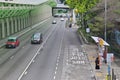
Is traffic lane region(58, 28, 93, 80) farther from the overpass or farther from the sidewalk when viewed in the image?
the overpass

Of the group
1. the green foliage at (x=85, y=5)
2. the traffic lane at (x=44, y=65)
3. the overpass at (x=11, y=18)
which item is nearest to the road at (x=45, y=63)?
the traffic lane at (x=44, y=65)

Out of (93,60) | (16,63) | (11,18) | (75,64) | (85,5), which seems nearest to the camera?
(75,64)

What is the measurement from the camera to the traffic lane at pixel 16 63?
110 feet

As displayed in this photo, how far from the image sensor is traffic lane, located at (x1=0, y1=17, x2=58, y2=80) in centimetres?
3350

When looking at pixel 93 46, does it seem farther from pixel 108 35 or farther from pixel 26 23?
pixel 26 23


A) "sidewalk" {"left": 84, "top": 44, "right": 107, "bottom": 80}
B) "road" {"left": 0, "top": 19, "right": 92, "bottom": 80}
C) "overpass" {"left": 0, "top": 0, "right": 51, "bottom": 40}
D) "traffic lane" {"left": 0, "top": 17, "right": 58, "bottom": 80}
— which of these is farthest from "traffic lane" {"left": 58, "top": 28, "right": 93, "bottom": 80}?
"overpass" {"left": 0, "top": 0, "right": 51, "bottom": 40}

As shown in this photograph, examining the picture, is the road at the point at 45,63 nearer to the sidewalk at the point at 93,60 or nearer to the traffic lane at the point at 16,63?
the traffic lane at the point at 16,63

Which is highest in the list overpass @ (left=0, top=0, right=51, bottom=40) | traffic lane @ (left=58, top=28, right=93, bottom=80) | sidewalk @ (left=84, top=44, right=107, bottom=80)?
overpass @ (left=0, top=0, right=51, bottom=40)

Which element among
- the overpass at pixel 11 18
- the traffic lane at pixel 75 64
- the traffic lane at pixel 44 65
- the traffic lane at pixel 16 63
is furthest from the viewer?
the overpass at pixel 11 18

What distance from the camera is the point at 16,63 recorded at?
39594 mm

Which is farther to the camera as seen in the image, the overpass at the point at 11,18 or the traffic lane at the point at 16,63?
the overpass at the point at 11,18

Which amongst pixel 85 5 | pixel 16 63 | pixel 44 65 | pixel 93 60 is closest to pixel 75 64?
pixel 93 60

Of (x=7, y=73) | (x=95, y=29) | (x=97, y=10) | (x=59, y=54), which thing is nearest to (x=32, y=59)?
(x=59, y=54)

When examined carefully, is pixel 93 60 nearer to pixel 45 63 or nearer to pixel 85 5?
pixel 45 63
